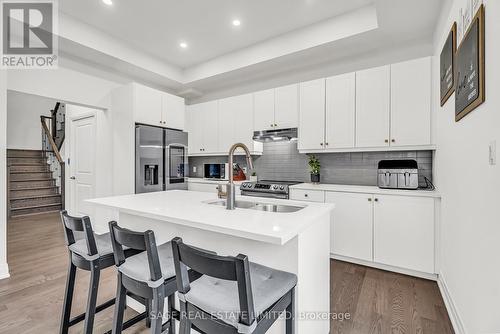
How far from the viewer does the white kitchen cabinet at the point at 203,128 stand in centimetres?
446

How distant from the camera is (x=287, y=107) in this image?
3658mm

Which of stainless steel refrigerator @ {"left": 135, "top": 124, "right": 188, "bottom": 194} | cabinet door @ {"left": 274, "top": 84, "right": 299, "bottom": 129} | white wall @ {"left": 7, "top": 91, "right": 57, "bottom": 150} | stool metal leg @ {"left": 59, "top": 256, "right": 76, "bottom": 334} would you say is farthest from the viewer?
white wall @ {"left": 7, "top": 91, "right": 57, "bottom": 150}

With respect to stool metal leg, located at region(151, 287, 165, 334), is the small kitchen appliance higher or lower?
higher

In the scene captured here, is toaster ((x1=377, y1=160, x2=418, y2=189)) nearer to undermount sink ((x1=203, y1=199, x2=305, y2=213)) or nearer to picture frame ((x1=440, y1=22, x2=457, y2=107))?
picture frame ((x1=440, y1=22, x2=457, y2=107))

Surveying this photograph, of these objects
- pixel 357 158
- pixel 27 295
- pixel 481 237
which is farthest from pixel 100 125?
pixel 481 237

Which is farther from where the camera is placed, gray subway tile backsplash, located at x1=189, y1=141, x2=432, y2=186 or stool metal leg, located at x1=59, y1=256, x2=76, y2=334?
gray subway tile backsplash, located at x1=189, y1=141, x2=432, y2=186

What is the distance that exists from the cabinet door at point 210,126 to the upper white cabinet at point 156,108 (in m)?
0.41

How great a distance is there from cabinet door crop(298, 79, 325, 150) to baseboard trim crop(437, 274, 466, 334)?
6.18 feet

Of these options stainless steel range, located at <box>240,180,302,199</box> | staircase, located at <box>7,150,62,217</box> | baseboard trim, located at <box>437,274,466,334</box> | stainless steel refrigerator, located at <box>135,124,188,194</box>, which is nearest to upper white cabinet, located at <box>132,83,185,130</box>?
stainless steel refrigerator, located at <box>135,124,188,194</box>

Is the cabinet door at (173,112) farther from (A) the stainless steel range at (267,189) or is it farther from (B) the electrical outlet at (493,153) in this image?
(B) the electrical outlet at (493,153)

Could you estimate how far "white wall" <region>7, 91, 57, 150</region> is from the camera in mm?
6547

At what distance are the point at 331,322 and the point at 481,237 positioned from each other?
3.81 ft

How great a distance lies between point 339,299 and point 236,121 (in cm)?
295

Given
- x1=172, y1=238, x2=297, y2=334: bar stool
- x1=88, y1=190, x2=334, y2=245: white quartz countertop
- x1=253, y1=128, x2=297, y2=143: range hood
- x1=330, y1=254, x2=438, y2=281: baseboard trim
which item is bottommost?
x1=330, y1=254, x2=438, y2=281: baseboard trim
